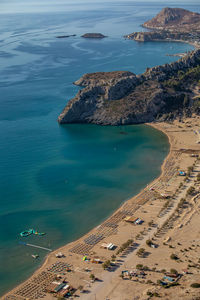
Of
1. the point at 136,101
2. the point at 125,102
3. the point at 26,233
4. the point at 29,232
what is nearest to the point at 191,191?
the point at 29,232

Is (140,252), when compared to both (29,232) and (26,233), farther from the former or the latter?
(26,233)

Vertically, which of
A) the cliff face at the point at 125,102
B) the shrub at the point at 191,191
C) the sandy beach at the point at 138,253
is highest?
the cliff face at the point at 125,102

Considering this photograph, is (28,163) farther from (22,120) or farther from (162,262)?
(162,262)

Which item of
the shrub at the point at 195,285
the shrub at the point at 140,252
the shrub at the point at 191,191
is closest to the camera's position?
the shrub at the point at 195,285

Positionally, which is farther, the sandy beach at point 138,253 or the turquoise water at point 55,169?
the turquoise water at point 55,169

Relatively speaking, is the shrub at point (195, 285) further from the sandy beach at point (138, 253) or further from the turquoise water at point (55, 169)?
the turquoise water at point (55, 169)

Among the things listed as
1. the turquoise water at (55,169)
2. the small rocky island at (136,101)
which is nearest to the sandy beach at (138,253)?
the turquoise water at (55,169)

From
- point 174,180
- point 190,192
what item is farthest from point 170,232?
point 174,180
